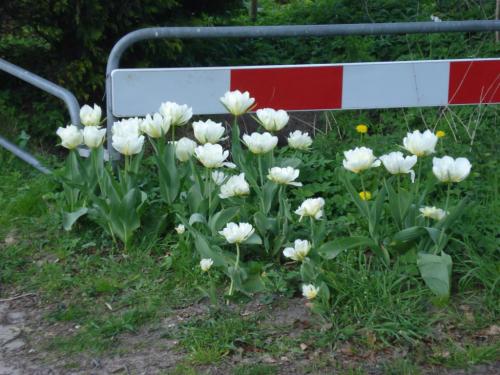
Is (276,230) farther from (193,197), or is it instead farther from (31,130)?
(31,130)

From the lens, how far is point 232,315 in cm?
350

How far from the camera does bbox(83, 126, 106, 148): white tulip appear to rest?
401cm

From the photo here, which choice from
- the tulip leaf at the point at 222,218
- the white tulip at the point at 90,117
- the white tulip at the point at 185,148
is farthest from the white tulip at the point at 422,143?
the white tulip at the point at 90,117

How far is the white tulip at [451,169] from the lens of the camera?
11.3ft

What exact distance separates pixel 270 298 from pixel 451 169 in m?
0.90

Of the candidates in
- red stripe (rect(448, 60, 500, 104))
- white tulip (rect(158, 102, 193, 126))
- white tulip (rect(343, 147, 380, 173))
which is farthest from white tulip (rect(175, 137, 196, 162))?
red stripe (rect(448, 60, 500, 104))

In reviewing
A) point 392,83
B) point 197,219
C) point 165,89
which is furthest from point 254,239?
point 392,83

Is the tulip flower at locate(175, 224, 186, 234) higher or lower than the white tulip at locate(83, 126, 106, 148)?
lower

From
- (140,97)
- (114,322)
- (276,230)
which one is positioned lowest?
(114,322)

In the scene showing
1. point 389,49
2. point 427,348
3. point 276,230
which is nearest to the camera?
point 427,348

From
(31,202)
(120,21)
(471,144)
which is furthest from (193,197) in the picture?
(120,21)

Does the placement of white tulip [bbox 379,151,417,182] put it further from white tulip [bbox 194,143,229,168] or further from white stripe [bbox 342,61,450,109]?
white stripe [bbox 342,61,450,109]

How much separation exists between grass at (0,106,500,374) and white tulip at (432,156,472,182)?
1.20 ft

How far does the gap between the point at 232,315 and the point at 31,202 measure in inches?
67.2
